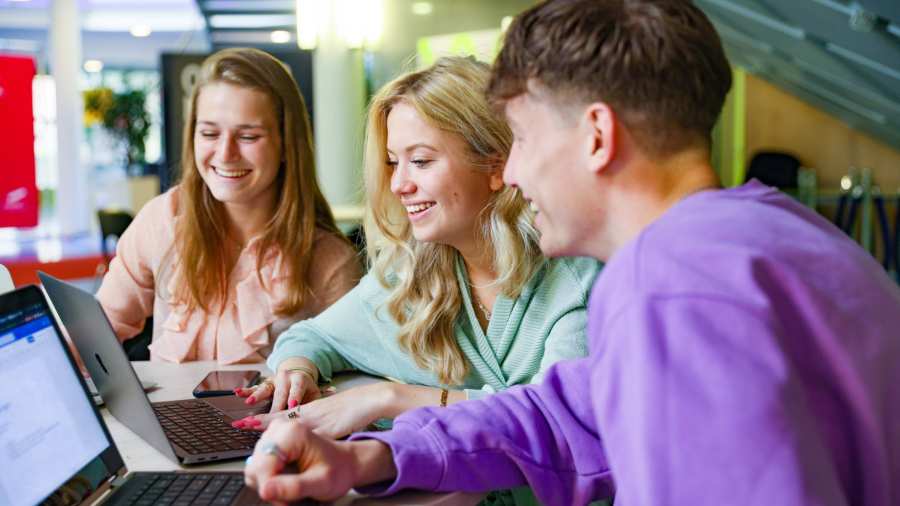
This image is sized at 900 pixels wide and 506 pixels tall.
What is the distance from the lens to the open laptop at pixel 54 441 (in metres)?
0.98

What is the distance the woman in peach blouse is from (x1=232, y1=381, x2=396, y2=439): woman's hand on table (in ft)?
2.27

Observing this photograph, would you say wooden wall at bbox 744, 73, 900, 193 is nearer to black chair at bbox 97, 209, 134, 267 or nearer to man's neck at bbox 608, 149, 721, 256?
black chair at bbox 97, 209, 134, 267

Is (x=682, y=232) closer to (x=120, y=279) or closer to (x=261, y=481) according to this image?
(x=261, y=481)

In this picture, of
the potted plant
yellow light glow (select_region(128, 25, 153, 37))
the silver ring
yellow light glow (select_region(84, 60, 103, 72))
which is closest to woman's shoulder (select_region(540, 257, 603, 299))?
the silver ring

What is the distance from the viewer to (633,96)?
952 millimetres

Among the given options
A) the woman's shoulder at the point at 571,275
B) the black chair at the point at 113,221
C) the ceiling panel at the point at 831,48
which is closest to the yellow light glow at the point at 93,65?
the black chair at the point at 113,221

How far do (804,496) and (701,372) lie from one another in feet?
0.41

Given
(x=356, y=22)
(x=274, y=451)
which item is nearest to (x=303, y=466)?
(x=274, y=451)

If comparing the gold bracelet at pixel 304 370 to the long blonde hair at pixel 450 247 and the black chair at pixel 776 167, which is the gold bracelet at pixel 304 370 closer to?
the long blonde hair at pixel 450 247

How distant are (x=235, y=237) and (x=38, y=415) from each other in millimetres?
1355

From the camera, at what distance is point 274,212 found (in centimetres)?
238

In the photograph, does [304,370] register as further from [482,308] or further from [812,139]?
[812,139]

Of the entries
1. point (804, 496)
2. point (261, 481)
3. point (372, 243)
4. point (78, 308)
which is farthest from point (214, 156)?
point (804, 496)

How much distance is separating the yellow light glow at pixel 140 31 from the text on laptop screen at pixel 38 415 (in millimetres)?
15312
